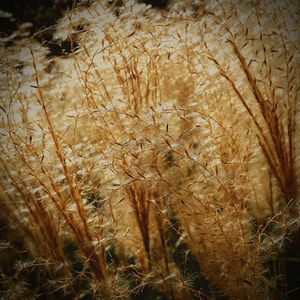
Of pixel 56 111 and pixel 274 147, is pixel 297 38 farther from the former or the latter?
pixel 56 111

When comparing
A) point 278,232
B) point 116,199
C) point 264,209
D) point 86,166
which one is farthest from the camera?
point 264,209

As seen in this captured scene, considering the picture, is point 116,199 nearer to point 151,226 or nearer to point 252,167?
point 151,226

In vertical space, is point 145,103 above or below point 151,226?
above

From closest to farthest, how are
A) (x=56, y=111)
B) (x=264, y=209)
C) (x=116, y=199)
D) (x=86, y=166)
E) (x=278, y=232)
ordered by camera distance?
(x=278, y=232) < (x=86, y=166) < (x=116, y=199) < (x=264, y=209) < (x=56, y=111)

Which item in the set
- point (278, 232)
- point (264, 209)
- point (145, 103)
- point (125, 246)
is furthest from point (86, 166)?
point (264, 209)

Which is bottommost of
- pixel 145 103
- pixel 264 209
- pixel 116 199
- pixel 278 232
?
pixel 264 209

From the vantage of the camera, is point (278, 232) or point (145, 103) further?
point (145, 103)
